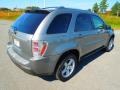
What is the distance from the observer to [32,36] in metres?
3.60

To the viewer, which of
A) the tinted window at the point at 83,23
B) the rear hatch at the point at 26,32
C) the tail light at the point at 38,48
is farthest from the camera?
the tinted window at the point at 83,23

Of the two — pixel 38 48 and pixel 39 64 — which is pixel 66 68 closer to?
pixel 39 64

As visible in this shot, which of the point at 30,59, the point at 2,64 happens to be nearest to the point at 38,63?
the point at 30,59

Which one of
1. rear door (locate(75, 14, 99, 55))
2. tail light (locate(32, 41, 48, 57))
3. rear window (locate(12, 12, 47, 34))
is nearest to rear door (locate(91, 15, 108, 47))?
rear door (locate(75, 14, 99, 55))

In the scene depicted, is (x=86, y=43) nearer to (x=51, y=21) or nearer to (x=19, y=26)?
(x=51, y=21)

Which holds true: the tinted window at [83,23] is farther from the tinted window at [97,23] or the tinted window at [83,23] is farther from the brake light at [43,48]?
the brake light at [43,48]

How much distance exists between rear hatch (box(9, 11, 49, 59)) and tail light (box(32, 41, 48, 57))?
0.10 m

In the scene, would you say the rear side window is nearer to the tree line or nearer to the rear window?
the rear window

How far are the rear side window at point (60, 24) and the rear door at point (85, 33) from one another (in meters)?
0.40

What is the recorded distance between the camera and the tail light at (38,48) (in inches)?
141

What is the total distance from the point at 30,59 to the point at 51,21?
3.18ft

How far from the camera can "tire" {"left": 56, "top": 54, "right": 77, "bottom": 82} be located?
425 cm

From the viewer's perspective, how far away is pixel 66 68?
4.57 m

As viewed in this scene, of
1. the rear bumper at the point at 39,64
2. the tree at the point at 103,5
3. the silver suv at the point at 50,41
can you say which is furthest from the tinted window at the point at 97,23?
the tree at the point at 103,5
